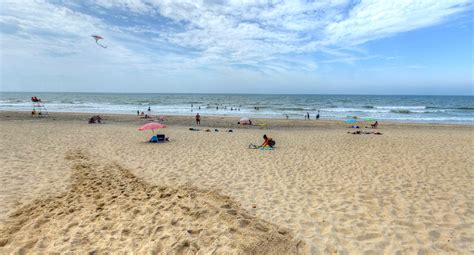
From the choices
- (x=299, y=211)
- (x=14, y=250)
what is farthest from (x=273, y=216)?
(x=14, y=250)

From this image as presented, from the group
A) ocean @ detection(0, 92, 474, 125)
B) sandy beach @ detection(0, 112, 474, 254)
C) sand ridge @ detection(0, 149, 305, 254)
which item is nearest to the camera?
sand ridge @ detection(0, 149, 305, 254)

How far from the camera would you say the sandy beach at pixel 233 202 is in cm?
442

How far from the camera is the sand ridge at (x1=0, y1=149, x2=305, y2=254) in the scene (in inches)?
167

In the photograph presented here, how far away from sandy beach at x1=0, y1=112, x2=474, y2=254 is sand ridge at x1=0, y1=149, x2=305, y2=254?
2cm

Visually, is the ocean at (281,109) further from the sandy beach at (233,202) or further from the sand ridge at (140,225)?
the sand ridge at (140,225)

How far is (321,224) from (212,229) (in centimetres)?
212

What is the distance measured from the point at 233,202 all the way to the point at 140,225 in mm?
2128

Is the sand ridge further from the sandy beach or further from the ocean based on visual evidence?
the ocean

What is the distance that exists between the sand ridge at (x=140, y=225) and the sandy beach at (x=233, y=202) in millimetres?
22

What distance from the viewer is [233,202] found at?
6.16 meters

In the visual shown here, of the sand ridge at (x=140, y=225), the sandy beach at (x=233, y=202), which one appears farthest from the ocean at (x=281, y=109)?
the sand ridge at (x=140, y=225)

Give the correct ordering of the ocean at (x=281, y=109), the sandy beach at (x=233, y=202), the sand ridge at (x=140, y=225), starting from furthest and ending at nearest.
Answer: the ocean at (x=281, y=109) → the sandy beach at (x=233, y=202) → the sand ridge at (x=140, y=225)

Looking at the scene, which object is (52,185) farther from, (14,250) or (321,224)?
(321,224)

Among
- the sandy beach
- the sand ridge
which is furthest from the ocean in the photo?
the sand ridge
